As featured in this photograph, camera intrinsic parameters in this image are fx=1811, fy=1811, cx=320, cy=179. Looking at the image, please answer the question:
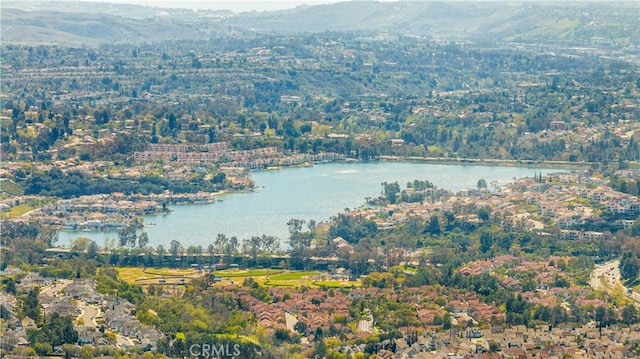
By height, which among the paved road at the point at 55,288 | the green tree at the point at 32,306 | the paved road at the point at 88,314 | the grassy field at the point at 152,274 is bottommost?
the grassy field at the point at 152,274

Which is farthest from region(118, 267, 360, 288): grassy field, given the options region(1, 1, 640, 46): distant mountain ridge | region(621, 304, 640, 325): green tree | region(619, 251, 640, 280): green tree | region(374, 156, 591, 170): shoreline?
region(1, 1, 640, 46): distant mountain ridge

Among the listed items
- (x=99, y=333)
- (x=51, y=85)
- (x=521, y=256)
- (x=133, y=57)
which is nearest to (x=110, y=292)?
(x=99, y=333)

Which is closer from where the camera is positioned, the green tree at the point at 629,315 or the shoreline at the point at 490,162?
the green tree at the point at 629,315

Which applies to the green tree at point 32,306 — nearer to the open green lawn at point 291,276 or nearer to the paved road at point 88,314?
the paved road at point 88,314

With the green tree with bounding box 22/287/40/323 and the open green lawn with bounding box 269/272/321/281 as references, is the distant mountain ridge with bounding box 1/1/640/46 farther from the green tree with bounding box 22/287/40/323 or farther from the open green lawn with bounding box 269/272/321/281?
the green tree with bounding box 22/287/40/323

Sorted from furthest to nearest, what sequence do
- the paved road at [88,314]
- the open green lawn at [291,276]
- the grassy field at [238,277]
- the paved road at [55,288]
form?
1. the open green lawn at [291,276]
2. the grassy field at [238,277]
3. the paved road at [55,288]
4. the paved road at [88,314]

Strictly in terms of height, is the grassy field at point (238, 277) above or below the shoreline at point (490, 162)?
above

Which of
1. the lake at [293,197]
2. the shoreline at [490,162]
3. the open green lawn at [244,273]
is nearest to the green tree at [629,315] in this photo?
the open green lawn at [244,273]
